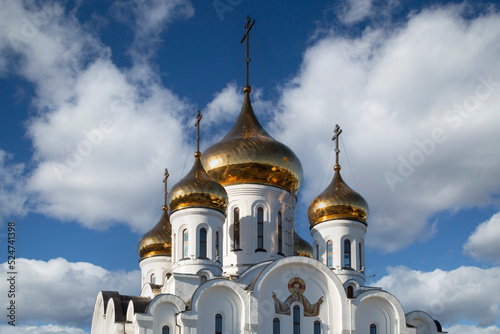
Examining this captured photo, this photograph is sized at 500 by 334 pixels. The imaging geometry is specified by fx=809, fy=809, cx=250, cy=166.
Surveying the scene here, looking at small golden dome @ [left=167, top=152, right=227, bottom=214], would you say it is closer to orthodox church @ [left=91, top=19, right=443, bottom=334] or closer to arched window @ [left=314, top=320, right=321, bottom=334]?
orthodox church @ [left=91, top=19, right=443, bottom=334]

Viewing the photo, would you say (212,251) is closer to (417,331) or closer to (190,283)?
(190,283)

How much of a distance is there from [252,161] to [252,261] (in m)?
3.25

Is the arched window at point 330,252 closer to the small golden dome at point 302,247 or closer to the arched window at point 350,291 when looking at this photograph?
the arched window at point 350,291

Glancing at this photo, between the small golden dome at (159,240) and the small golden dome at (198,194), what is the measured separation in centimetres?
412

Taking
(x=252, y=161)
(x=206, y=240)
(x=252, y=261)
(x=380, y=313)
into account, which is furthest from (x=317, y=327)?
(x=252, y=161)

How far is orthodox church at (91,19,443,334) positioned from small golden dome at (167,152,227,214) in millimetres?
30

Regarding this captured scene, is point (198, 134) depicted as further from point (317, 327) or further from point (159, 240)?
point (317, 327)

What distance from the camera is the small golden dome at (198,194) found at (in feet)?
78.9

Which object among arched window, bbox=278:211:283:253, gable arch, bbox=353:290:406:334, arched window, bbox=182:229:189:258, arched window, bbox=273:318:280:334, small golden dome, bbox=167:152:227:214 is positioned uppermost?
small golden dome, bbox=167:152:227:214

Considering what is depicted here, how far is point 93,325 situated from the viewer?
25.8m

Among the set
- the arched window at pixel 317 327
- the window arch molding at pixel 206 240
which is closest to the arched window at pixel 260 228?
the window arch molding at pixel 206 240

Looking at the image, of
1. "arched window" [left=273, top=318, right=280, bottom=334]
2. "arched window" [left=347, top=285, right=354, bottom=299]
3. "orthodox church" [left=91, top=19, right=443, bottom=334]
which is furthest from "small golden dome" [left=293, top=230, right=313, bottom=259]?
"arched window" [left=273, top=318, right=280, bottom=334]

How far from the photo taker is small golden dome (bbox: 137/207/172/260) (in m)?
28.6

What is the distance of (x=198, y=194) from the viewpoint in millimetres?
24031
